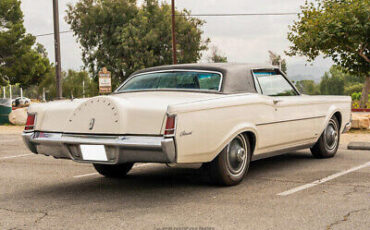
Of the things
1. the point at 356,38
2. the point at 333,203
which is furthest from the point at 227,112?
the point at 356,38

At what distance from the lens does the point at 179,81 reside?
6.21 m

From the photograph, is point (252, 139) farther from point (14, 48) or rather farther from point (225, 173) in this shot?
point (14, 48)

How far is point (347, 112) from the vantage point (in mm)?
8406

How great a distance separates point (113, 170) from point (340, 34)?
13941 mm

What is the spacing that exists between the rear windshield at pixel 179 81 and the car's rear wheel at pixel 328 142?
2559 mm

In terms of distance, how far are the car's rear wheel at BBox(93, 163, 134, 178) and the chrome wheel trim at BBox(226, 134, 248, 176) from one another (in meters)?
1.56

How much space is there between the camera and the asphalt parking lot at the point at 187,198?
429 centimetres

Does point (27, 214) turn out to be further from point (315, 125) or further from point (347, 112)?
point (347, 112)

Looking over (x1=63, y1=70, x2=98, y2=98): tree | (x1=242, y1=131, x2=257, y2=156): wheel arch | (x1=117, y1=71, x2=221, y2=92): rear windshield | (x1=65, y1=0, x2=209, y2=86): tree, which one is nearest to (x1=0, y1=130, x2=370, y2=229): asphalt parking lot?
(x1=242, y1=131, x2=257, y2=156): wheel arch

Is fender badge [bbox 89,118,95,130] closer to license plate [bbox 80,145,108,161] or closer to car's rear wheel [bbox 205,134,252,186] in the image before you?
license plate [bbox 80,145,108,161]

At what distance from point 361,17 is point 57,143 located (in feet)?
50.4

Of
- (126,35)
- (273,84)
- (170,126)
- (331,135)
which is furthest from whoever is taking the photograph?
(126,35)

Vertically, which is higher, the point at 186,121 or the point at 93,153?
the point at 186,121

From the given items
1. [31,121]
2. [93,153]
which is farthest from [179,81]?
[31,121]
